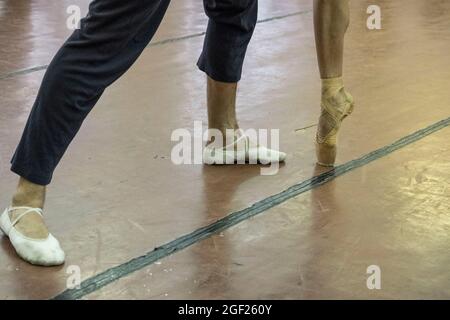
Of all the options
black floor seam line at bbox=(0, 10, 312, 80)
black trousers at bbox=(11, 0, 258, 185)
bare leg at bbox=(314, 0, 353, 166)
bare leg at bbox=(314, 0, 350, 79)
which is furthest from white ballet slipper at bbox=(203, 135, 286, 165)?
black floor seam line at bbox=(0, 10, 312, 80)

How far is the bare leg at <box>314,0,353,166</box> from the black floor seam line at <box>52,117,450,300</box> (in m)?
0.11

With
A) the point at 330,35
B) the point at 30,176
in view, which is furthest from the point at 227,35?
the point at 30,176

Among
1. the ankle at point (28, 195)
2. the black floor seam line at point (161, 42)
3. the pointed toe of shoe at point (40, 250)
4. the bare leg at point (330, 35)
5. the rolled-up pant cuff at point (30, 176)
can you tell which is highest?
the bare leg at point (330, 35)

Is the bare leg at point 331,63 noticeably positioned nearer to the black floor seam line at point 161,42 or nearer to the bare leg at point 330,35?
the bare leg at point 330,35

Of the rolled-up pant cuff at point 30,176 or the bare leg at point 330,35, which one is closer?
the rolled-up pant cuff at point 30,176

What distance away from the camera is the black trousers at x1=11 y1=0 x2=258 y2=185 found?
1663 millimetres

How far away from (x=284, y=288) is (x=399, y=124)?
3.66 ft

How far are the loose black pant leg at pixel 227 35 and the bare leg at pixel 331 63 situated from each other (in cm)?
Result: 18

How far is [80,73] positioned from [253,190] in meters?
0.62

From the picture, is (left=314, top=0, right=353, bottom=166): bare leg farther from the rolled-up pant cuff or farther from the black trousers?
the rolled-up pant cuff

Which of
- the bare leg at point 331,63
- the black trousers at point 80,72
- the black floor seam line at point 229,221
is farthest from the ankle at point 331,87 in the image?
the black trousers at point 80,72

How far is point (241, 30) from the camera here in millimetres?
2184

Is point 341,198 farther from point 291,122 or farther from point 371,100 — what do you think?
point 371,100

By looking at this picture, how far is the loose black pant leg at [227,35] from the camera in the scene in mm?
2137
